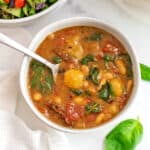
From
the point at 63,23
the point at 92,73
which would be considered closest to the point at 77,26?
the point at 63,23

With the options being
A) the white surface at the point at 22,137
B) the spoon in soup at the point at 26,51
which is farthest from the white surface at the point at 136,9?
the white surface at the point at 22,137

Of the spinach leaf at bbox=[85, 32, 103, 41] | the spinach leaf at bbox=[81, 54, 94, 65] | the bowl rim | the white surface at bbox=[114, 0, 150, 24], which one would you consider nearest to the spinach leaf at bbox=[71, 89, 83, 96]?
the spinach leaf at bbox=[81, 54, 94, 65]

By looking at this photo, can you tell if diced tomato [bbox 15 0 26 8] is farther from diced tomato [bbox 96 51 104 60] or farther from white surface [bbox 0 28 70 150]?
diced tomato [bbox 96 51 104 60]

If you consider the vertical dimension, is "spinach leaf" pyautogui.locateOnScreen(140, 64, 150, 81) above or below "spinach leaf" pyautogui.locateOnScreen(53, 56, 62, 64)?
below

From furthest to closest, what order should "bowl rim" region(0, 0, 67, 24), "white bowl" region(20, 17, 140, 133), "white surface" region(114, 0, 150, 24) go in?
"white surface" region(114, 0, 150, 24)
"bowl rim" region(0, 0, 67, 24)
"white bowl" region(20, 17, 140, 133)

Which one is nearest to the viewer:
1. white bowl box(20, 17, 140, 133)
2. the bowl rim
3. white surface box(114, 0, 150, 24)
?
white bowl box(20, 17, 140, 133)

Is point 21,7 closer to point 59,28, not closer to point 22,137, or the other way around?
point 59,28

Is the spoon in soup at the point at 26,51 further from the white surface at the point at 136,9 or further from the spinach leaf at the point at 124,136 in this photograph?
the white surface at the point at 136,9
